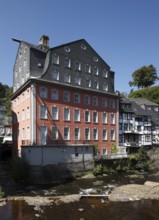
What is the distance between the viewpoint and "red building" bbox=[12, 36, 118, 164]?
43.1 metres

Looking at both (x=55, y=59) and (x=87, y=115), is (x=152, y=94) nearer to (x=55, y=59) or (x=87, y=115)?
(x=87, y=115)

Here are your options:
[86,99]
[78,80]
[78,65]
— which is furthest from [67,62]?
[86,99]

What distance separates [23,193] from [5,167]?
1704 cm

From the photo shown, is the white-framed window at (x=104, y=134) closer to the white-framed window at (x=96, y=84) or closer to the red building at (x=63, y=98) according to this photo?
the red building at (x=63, y=98)

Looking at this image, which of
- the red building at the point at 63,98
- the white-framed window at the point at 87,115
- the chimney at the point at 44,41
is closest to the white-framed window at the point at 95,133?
the red building at the point at 63,98

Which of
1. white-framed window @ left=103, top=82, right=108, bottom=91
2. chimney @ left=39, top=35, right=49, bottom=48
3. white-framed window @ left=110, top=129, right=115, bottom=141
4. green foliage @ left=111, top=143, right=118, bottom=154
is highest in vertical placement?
chimney @ left=39, top=35, right=49, bottom=48

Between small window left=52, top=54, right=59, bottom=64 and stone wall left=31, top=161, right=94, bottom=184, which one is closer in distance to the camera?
stone wall left=31, top=161, right=94, bottom=184

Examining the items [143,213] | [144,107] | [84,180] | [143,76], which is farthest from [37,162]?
[143,76]

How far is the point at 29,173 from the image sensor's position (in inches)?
1510

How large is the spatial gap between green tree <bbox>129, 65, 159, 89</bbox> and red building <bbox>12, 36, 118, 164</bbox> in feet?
142

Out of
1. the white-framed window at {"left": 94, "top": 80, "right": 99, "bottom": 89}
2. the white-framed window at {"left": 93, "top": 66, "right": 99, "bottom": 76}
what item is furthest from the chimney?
the white-framed window at {"left": 94, "top": 80, "right": 99, "bottom": 89}

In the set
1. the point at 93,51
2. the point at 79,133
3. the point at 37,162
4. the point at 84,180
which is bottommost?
the point at 84,180

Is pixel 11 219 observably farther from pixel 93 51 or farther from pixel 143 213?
pixel 93 51

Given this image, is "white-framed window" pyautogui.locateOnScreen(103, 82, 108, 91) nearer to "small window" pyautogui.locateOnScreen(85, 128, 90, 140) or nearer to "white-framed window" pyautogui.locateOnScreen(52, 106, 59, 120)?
"small window" pyautogui.locateOnScreen(85, 128, 90, 140)
